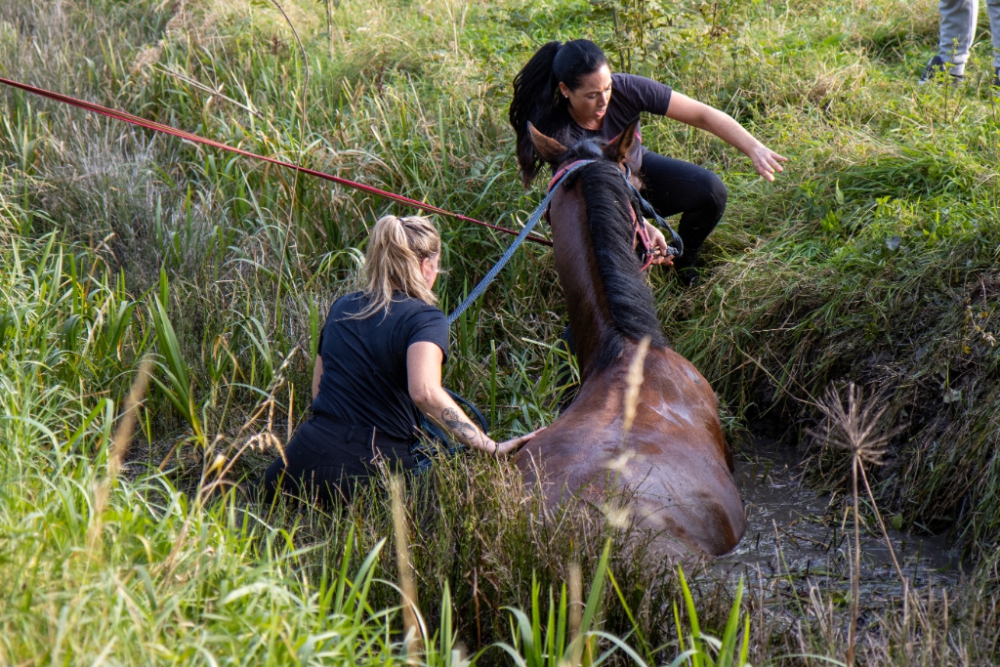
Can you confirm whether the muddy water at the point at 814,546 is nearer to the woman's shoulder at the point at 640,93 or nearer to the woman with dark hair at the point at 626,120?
the woman with dark hair at the point at 626,120

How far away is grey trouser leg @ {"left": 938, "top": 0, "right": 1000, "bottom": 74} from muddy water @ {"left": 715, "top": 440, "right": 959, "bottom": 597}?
3.39 meters

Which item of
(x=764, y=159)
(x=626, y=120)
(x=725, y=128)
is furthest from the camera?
(x=626, y=120)

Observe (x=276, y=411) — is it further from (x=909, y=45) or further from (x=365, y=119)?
(x=909, y=45)

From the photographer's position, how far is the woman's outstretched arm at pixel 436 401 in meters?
2.97

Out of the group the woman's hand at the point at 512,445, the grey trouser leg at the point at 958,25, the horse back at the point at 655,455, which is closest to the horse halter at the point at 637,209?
the horse back at the point at 655,455

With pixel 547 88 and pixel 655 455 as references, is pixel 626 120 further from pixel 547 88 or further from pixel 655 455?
pixel 655 455

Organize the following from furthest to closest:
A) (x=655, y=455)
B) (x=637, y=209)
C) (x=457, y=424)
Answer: (x=637, y=209) → (x=457, y=424) → (x=655, y=455)

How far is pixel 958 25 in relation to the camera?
5699mm

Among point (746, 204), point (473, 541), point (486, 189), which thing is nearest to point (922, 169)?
point (746, 204)

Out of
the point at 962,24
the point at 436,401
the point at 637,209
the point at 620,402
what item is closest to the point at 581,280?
the point at 637,209

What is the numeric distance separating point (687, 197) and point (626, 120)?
0.49m

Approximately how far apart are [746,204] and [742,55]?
5.41 feet

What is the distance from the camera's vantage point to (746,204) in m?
4.85

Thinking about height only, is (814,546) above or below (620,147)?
below
